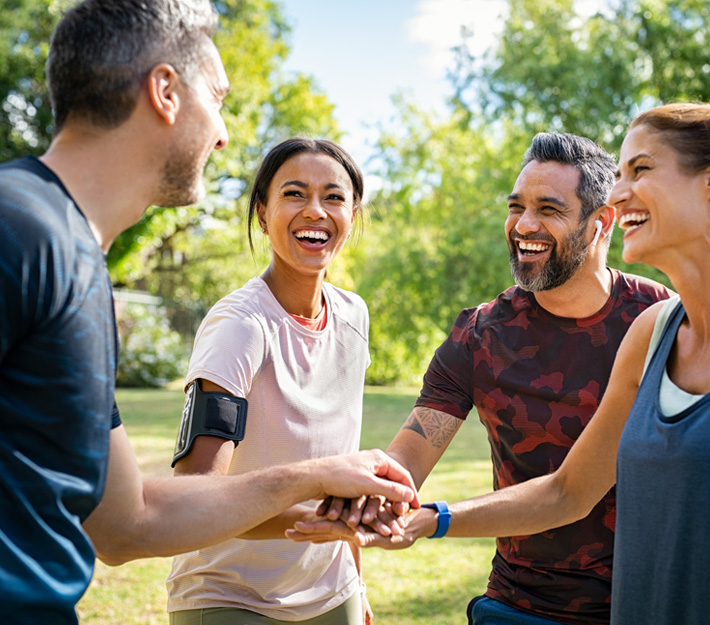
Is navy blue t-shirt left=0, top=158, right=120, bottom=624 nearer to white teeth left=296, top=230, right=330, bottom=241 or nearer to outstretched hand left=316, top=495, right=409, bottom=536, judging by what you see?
outstretched hand left=316, top=495, right=409, bottom=536

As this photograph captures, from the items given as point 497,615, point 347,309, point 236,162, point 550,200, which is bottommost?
point 497,615

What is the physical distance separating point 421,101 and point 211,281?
12.2m

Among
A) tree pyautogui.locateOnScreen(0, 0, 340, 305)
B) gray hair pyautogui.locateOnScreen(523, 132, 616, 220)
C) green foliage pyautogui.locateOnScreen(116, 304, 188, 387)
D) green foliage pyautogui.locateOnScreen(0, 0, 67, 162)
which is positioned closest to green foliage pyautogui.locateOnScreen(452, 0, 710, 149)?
tree pyautogui.locateOnScreen(0, 0, 340, 305)

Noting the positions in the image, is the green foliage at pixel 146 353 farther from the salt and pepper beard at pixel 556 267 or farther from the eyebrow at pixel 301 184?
the salt and pepper beard at pixel 556 267

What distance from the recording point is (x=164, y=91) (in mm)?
1812

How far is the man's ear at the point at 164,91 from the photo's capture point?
5.84 ft

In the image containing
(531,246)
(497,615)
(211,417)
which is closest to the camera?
(211,417)

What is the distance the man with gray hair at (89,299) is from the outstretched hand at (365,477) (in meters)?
0.35

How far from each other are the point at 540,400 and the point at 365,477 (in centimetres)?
78

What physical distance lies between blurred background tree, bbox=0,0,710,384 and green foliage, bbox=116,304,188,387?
4.76 ft

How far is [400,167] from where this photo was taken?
3053cm

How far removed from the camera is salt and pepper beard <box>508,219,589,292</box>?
10.5ft

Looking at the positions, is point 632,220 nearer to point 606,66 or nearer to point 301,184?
point 301,184

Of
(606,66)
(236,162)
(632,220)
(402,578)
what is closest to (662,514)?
(632,220)
